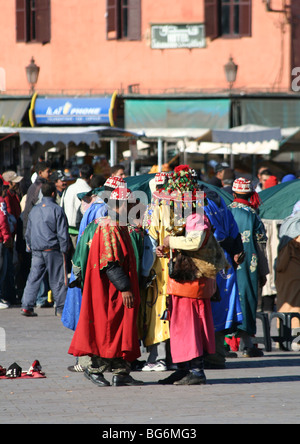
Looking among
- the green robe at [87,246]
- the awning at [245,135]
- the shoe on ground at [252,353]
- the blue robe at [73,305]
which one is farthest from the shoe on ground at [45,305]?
the awning at [245,135]

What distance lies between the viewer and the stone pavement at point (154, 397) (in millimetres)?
6965

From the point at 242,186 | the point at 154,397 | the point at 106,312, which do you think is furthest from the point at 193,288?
the point at 242,186

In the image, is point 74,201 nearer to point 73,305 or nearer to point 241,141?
point 73,305

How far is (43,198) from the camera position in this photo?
516 inches

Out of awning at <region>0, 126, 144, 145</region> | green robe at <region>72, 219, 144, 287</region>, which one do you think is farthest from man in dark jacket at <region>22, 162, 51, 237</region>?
green robe at <region>72, 219, 144, 287</region>

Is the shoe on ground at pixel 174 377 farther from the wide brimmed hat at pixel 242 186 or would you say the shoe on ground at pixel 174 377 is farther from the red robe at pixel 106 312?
the wide brimmed hat at pixel 242 186

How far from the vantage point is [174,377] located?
27.5ft

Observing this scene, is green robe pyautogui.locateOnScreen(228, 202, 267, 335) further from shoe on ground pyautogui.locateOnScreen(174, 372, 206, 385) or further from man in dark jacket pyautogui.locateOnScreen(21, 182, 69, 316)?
man in dark jacket pyautogui.locateOnScreen(21, 182, 69, 316)

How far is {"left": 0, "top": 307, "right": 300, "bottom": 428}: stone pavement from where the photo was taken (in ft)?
22.9

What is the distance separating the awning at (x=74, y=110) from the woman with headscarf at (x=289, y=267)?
17.2 metres

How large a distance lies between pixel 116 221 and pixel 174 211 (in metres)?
0.58

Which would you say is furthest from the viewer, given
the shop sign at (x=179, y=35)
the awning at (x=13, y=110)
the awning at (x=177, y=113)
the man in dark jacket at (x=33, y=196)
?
the awning at (x=13, y=110)

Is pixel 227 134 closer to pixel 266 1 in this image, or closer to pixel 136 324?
pixel 266 1
